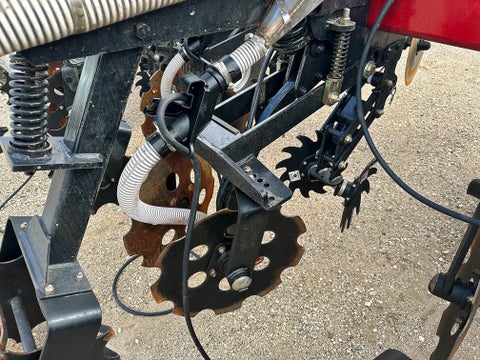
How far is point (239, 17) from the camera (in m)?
1.04

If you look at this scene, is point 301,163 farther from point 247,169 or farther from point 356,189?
point 247,169

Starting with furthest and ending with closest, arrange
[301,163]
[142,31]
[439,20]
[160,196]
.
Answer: [301,163] → [160,196] → [439,20] → [142,31]

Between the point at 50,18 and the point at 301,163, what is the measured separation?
1.14m

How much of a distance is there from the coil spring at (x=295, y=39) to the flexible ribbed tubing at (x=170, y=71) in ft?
2.40

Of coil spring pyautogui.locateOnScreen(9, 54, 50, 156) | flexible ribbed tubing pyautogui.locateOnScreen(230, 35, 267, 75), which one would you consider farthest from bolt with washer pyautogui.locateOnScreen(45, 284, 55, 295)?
flexible ribbed tubing pyautogui.locateOnScreen(230, 35, 267, 75)

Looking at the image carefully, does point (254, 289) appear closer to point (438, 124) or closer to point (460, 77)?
point (438, 124)

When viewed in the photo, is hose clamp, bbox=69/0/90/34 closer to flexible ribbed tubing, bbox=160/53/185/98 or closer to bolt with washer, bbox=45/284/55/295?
bolt with washer, bbox=45/284/55/295

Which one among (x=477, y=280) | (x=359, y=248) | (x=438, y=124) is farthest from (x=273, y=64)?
(x=438, y=124)

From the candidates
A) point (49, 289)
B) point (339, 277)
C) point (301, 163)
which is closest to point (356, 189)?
point (301, 163)

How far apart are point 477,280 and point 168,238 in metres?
1.15

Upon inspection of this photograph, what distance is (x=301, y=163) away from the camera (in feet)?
5.68

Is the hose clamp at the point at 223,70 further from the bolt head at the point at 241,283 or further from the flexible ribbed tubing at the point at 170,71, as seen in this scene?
the flexible ribbed tubing at the point at 170,71

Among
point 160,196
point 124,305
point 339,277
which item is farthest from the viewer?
point 339,277

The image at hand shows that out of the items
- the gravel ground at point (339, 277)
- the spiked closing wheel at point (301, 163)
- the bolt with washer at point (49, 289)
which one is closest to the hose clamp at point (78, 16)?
the bolt with washer at point (49, 289)
